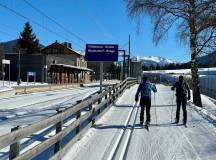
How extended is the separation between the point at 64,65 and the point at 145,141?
247 ft

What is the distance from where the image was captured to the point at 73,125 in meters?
11.1

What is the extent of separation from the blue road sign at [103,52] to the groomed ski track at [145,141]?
13.3m

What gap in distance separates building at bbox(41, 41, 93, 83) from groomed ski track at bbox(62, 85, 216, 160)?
64013 mm

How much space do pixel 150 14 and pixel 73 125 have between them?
59.3ft

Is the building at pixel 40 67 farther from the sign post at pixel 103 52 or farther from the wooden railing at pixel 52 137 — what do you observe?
the wooden railing at pixel 52 137

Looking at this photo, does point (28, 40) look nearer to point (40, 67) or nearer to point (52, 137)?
point (40, 67)

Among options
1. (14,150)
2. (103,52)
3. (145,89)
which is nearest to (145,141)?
(145,89)

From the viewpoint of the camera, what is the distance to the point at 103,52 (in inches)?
1226

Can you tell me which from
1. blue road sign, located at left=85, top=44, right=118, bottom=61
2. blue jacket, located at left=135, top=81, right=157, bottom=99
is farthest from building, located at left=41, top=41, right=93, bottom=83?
blue jacket, located at left=135, top=81, right=157, bottom=99

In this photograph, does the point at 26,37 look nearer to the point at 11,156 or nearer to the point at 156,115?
the point at 156,115

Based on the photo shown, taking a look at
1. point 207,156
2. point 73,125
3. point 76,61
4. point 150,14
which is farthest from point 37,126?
point 76,61

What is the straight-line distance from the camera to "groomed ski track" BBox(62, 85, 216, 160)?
406 inches

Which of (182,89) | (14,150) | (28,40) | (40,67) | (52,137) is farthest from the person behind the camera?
(28,40)

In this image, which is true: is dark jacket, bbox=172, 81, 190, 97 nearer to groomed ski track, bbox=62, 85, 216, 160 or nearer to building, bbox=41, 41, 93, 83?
groomed ski track, bbox=62, 85, 216, 160
